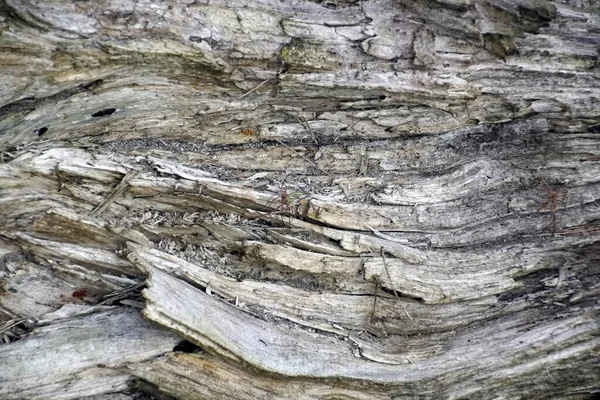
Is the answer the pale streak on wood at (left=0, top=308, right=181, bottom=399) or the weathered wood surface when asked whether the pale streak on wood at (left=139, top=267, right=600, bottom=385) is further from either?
the pale streak on wood at (left=0, top=308, right=181, bottom=399)

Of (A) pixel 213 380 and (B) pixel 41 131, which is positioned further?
(B) pixel 41 131

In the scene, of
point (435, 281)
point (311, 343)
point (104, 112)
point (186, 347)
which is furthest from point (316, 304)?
point (104, 112)

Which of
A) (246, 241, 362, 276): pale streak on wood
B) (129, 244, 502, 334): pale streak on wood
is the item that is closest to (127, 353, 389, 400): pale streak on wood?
(129, 244, 502, 334): pale streak on wood

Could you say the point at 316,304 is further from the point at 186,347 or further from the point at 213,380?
the point at 186,347

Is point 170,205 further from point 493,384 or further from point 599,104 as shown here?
point 599,104

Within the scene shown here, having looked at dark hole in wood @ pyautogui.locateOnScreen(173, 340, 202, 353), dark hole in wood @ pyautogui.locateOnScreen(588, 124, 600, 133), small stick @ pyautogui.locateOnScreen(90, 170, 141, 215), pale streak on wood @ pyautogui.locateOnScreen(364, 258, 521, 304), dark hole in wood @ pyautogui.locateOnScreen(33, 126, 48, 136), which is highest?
dark hole in wood @ pyautogui.locateOnScreen(588, 124, 600, 133)

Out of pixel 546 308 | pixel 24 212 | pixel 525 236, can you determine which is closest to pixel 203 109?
pixel 24 212

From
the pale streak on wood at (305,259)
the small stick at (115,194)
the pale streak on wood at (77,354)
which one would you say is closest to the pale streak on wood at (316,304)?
the pale streak on wood at (305,259)

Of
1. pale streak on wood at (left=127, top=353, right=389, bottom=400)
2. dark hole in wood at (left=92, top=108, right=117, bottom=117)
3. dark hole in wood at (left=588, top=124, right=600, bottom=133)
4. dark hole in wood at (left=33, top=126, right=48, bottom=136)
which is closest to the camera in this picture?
pale streak on wood at (left=127, top=353, right=389, bottom=400)
